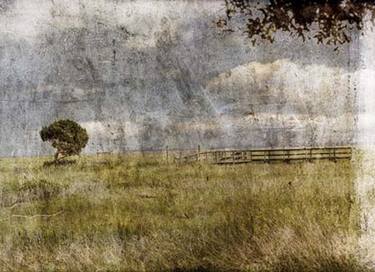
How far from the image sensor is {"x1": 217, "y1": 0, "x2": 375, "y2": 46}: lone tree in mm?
6730

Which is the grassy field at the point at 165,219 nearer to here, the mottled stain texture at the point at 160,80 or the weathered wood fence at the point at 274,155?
the weathered wood fence at the point at 274,155

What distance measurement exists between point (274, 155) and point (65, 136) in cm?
251

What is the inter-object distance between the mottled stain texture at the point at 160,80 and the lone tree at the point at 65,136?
94 mm

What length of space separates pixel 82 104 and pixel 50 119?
0.41 metres

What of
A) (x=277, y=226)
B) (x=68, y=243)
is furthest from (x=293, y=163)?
(x=68, y=243)

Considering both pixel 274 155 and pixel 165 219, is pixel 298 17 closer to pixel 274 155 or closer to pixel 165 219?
pixel 274 155

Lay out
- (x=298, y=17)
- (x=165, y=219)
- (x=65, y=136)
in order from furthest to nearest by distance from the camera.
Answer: (x=298, y=17), (x=165, y=219), (x=65, y=136)

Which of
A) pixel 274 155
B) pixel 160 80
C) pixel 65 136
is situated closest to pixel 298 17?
pixel 274 155

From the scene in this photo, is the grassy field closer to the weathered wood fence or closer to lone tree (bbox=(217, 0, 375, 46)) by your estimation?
the weathered wood fence

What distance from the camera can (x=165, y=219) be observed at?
6.69 m

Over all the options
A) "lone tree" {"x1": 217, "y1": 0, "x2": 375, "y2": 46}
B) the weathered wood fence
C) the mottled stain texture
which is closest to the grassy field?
the weathered wood fence

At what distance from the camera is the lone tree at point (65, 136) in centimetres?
634

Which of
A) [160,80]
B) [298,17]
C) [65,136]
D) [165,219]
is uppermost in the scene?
[298,17]

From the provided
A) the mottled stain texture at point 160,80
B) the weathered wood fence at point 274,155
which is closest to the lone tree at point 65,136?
the mottled stain texture at point 160,80
